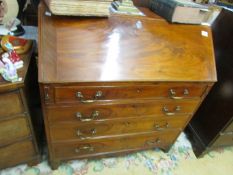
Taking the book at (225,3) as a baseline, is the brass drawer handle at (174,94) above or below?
below

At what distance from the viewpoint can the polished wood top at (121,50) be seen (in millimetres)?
851

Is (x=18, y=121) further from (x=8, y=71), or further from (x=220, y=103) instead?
(x=220, y=103)

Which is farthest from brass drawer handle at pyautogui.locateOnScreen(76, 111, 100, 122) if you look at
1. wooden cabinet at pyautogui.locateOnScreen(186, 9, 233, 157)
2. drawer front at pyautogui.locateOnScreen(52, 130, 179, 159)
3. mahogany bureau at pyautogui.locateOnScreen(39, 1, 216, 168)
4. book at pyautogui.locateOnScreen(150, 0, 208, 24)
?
wooden cabinet at pyautogui.locateOnScreen(186, 9, 233, 157)

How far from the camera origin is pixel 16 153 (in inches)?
45.5

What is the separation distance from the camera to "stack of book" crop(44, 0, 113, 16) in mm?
865

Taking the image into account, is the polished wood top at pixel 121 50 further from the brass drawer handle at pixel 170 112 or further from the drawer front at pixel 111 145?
the drawer front at pixel 111 145

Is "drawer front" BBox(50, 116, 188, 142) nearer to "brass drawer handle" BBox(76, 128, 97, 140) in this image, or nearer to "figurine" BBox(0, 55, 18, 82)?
"brass drawer handle" BBox(76, 128, 97, 140)

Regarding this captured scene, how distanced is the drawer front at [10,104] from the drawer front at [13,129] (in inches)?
2.2

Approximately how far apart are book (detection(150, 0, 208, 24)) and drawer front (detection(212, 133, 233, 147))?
94 centimetres

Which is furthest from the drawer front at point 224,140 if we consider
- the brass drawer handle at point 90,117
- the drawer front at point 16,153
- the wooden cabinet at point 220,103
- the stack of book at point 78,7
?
the drawer front at point 16,153

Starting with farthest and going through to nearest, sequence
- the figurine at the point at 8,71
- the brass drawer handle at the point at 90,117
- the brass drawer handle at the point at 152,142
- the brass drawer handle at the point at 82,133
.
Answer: the brass drawer handle at the point at 152,142 → the brass drawer handle at the point at 82,133 → the brass drawer handle at the point at 90,117 → the figurine at the point at 8,71

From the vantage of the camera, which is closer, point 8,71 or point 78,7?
point 8,71

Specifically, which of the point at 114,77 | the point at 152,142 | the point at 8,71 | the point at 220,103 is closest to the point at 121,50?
the point at 114,77

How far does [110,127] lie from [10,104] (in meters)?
0.58
